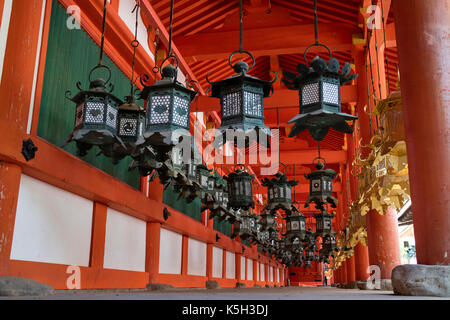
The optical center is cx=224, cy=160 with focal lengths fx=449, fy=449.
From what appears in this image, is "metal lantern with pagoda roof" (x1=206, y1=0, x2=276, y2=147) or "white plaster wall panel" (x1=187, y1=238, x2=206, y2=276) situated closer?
"metal lantern with pagoda roof" (x1=206, y1=0, x2=276, y2=147)

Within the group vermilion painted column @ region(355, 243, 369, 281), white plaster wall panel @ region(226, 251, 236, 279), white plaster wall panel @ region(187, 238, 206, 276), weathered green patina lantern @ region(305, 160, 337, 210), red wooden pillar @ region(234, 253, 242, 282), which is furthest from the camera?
red wooden pillar @ region(234, 253, 242, 282)

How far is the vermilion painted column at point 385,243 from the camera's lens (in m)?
7.07

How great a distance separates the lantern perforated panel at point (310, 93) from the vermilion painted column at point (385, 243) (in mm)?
3992

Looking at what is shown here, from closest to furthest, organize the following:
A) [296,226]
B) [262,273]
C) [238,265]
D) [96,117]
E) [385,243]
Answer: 1. [96,117]
2. [385,243]
3. [296,226]
4. [238,265]
5. [262,273]

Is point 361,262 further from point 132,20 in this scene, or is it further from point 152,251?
point 132,20

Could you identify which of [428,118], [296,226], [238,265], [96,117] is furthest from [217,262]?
[428,118]

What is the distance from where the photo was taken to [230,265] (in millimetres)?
16172

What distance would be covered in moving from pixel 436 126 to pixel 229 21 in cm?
592

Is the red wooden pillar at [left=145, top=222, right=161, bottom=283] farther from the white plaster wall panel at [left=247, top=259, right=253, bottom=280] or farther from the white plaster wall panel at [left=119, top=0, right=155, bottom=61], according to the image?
the white plaster wall panel at [left=247, top=259, right=253, bottom=280]

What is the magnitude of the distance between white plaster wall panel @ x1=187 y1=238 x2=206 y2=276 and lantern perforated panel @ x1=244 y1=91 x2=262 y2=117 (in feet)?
24.8

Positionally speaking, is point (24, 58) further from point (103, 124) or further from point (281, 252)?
point (281, 252)

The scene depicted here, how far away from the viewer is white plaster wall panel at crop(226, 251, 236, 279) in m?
15.7

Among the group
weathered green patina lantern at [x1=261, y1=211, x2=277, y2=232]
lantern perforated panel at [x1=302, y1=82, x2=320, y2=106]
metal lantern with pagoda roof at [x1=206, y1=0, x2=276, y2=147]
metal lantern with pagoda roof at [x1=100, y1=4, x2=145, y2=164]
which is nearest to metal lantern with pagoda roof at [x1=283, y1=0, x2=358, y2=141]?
lantern perforated panel at [x1=302, y1=82, x2=320, y2=106]

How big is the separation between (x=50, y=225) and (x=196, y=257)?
6.79 meters
